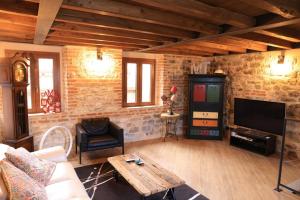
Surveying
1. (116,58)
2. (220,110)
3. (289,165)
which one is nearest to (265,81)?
(220,110)

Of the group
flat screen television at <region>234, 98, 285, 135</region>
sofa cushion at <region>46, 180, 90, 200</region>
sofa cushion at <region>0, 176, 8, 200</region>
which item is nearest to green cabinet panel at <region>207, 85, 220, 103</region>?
flat screen television at <region>234, 98, 285, 135</region>

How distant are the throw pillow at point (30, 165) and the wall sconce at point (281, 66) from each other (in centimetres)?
445

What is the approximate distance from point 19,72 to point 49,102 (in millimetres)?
903

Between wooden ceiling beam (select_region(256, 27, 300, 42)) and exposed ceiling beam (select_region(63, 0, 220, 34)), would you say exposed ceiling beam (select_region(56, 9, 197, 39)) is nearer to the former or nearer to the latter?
exposed ceiling beam (select_region(63, 0, 220, 34))

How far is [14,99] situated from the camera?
11.2 ft

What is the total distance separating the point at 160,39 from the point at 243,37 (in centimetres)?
123

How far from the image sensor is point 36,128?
157 inches

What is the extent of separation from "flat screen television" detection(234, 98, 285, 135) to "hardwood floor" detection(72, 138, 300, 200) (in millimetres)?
600

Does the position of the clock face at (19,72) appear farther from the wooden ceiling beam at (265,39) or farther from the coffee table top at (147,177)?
Answer: the wooden ceiling beam at (265,39)

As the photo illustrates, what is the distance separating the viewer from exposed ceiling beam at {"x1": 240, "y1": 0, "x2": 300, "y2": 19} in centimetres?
170

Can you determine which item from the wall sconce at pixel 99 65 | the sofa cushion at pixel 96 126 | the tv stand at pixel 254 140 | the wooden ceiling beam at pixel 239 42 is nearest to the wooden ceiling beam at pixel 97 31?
the wooden ceiling beam at pixel 239 42

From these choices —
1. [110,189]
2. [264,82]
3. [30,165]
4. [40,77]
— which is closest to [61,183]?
[30,165]

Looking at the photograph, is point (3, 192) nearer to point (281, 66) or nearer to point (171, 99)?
point (171, 99)

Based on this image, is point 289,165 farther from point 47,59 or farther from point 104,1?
point 47,59
